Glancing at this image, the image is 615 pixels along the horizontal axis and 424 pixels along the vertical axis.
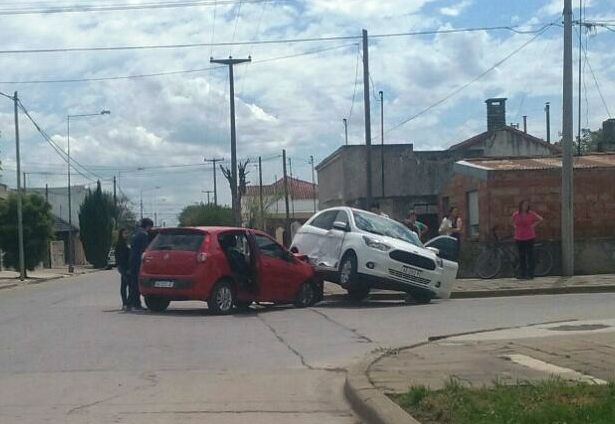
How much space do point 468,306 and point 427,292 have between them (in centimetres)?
117

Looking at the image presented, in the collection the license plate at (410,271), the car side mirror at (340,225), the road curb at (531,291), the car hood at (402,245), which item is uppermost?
the car side mirror at (340,225)

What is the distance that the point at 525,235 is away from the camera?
2269cm

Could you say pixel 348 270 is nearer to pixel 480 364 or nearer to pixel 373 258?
pixel 373 258

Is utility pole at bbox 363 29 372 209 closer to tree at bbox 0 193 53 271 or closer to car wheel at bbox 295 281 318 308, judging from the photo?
car wheel at bbox 295 281 318 308

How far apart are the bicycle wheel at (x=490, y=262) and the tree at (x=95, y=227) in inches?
2081

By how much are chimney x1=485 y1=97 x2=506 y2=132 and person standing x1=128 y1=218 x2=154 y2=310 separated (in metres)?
40.3

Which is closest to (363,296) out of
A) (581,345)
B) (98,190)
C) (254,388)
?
(581,345)

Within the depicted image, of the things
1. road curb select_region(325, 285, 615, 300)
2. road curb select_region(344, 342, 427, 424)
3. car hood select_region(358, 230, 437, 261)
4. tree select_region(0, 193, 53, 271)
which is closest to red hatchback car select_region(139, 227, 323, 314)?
car hood select_region(358, 230, 437, 261)

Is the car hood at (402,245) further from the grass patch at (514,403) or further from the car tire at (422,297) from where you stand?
the grass patch at (514,403)

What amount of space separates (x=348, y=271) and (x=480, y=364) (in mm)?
8737

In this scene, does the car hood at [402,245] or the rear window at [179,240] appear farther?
the car hood at [402,245]

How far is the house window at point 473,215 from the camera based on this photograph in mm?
26516

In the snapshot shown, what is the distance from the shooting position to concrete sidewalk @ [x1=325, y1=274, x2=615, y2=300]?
20.5 meters

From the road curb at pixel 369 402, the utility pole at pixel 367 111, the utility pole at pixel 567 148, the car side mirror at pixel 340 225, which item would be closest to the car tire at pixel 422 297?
the car side mirror at pixel 340 225
